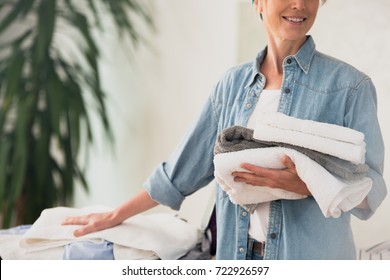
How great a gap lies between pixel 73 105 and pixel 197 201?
75 centimetres

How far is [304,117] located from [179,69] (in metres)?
0.61

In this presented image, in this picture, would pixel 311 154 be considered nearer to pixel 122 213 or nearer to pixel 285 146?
pixel 285 146

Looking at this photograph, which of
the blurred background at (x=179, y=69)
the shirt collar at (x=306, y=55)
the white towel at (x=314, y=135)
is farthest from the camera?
the blurred background at (x=179, y=69)

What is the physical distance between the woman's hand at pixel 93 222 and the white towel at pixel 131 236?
0.4 inches

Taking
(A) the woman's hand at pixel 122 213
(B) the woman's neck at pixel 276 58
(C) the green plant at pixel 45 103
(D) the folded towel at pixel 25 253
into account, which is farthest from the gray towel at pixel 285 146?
(C) the green plant at pixel 45 103

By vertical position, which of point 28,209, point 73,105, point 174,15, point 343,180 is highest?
point 174,15

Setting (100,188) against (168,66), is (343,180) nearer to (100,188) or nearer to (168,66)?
(168,66)

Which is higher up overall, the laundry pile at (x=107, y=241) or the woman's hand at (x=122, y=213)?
the woman's hand at (x=122, y=213)

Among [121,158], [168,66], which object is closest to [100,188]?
[121,158]

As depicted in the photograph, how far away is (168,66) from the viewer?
A: 143 centimetres

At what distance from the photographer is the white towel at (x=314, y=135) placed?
768 millimetres

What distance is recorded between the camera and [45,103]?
1793mm

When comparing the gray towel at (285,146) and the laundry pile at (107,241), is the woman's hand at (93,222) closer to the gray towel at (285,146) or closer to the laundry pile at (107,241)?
the laundry pile at (107,241)

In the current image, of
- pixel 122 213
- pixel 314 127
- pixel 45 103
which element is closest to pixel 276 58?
pixel 314 127
